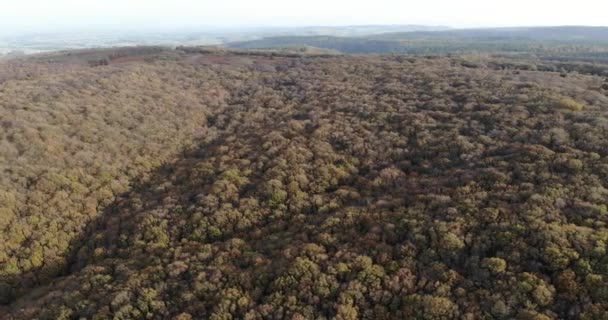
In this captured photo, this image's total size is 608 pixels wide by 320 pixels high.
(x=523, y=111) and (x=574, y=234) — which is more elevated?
(x=523, y=111)

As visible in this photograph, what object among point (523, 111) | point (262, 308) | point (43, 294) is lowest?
point (43, 294)

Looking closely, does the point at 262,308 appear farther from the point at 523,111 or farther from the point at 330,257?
the point at 523,111

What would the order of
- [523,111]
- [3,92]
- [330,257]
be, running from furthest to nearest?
[3,92], [523,111], [330,257]

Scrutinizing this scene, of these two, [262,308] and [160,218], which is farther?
[160,218]

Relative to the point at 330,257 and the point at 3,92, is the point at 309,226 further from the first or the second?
the point at 3,92

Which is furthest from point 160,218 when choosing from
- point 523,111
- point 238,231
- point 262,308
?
point 523,111

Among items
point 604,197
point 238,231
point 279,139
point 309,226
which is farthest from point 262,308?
point 279,139

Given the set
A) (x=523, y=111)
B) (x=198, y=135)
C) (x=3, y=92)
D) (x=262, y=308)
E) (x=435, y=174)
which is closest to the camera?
(x=262, y=308)
